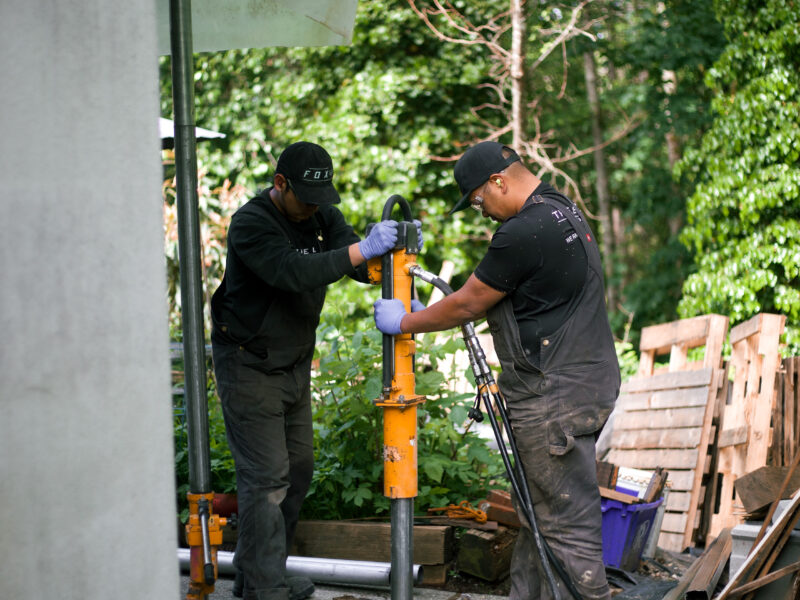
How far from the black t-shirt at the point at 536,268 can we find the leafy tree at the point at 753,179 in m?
5.74

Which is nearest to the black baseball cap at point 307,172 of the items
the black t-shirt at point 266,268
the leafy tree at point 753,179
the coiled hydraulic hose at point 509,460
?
the black t-shirt at point 266,268

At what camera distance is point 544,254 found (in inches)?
123

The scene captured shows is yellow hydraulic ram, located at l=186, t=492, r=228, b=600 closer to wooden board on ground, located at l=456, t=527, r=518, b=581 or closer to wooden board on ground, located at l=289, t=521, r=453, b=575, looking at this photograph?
wooden board on ground, located at l=289, t=521, r=453, b=575

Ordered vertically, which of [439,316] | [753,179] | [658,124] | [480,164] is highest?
[658,124]

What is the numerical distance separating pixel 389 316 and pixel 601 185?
1358 cm

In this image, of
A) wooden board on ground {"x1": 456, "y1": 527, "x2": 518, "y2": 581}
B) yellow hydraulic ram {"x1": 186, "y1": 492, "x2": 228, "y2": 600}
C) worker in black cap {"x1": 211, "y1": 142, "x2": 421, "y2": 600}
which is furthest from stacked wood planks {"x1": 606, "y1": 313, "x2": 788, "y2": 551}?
yellow hydraulic ram {"x1": 186, "y1": 492, "x2": 228, "y2": 600}

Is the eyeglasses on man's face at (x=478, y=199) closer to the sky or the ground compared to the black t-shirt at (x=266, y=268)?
closer to the sky

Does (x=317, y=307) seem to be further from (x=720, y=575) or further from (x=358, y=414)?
(x=720, y=575)

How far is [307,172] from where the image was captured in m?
3.67

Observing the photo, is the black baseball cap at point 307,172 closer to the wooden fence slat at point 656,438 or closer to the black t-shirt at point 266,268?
the black t-shirt at point 266,268

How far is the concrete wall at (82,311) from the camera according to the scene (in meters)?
1.97

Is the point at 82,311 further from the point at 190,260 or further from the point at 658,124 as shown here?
the point at 658,124

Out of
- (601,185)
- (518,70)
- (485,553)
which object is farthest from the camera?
(601,185)

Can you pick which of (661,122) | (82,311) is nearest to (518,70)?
(661,122)
